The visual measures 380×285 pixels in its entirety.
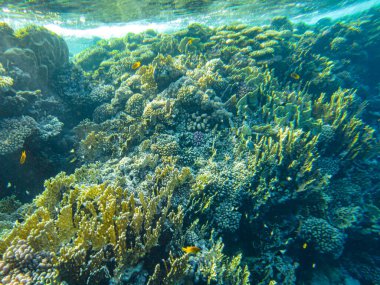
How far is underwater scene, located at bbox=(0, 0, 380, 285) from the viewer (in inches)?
112

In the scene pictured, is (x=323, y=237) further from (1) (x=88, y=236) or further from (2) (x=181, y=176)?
(1) (x=88, y=236)

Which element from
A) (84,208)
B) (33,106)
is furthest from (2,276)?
(33,106)

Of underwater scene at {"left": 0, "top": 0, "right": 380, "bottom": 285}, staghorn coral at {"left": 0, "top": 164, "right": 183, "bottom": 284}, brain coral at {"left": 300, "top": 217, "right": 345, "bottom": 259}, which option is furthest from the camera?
brain coral at {"left": 300, "top": 217, "right": 345, "bottom": 259}

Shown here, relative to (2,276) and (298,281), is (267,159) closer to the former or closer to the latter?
(298,281)

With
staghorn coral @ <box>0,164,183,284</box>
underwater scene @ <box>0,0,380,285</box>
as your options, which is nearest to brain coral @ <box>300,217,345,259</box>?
underwater scene @ <box>0,0,380,285</box>

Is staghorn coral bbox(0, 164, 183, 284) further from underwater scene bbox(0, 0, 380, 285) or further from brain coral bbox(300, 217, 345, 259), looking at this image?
brain coral bbox(300, 217, 345, 259)

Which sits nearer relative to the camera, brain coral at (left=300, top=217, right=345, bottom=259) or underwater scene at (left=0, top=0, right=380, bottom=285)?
underwater scene at (left=0, top=0, right=380, bottom=285)

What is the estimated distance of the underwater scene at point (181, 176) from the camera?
2838 mm

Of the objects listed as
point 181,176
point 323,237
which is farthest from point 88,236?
point 323,237

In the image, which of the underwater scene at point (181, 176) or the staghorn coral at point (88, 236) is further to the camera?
the underwater scene at point (181, 176)

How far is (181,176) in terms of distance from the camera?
13.9ft

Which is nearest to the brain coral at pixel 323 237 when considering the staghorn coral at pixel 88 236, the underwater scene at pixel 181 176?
the underwater scene at pixel 181 176

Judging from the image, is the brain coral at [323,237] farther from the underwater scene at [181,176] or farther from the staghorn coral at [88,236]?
the staghorn coral at [88,236]

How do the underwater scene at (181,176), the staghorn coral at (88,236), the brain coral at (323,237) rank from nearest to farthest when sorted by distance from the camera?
1. the staghorn coral at (88,236)
2. the underwater scene at (181,176)
3. the brain coral at (323,237)
